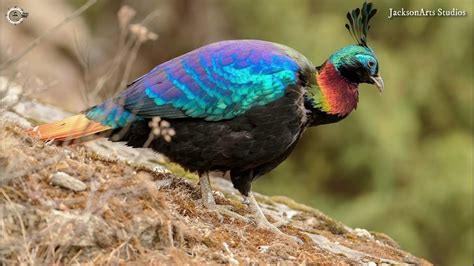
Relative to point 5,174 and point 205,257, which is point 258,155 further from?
point 5,174

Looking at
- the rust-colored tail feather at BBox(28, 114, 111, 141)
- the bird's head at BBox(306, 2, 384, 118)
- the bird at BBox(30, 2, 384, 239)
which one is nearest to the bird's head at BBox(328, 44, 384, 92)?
the bird's head at BBox(306, 2, 384, 118)

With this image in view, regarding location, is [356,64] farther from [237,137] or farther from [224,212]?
[224,212]

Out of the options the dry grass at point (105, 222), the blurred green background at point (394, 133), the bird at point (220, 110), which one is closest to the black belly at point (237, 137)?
the bird at point (220, 110)

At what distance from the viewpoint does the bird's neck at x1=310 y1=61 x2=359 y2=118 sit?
5340 millimetres

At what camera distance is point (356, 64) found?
17.9 ft

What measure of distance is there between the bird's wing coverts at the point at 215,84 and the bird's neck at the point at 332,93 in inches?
7.8

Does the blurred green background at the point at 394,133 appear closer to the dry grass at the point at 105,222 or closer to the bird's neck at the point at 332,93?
the bird's neck at the point at 332,93

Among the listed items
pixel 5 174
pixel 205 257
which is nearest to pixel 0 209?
pixel 5 174

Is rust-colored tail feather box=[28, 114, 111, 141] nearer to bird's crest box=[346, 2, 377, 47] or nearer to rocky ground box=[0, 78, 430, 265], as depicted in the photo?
rocky ground box=[0, 78, 430, 265]

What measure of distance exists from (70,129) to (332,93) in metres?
1.58

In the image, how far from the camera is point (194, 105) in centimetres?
519

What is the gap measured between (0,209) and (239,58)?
188 centimetres

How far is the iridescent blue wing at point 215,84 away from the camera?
517 centimetres

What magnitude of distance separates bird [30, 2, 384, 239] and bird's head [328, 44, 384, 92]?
0.11 m
